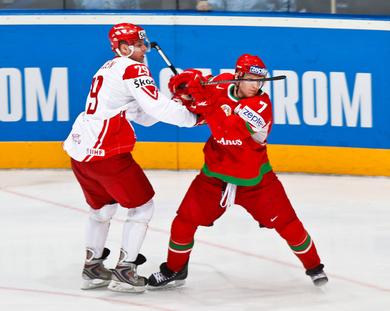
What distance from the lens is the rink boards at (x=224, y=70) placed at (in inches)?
338

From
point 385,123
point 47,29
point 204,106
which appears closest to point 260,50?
point 385,123

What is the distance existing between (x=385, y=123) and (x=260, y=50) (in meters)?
1.04

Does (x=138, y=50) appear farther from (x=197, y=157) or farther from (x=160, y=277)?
(x=197, y=157)

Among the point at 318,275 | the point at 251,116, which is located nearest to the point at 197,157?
the point at 318,275

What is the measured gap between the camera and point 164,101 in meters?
5.63

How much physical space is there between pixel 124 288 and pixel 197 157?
10.2ft

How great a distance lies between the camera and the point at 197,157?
886cm

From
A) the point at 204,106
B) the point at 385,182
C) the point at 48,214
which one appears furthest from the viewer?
the point at 385,182

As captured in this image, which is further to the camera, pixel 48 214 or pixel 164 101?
pixel 48 214

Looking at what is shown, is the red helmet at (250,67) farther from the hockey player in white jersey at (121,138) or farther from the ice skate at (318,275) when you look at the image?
the ice skate at (318,275)

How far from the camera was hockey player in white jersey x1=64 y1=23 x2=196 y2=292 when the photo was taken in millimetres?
5662

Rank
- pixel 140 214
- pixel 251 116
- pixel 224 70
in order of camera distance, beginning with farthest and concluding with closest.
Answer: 1. pixel 224 70
2. pixel 140 214
3. pixel 251 116

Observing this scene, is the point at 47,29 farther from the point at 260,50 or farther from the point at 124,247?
the point at 124,247

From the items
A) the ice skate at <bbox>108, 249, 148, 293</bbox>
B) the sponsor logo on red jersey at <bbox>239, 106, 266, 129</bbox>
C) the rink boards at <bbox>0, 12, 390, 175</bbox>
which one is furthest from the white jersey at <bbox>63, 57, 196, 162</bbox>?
the rink boards at <bbox>0, 12, 390, 175</bbox>
